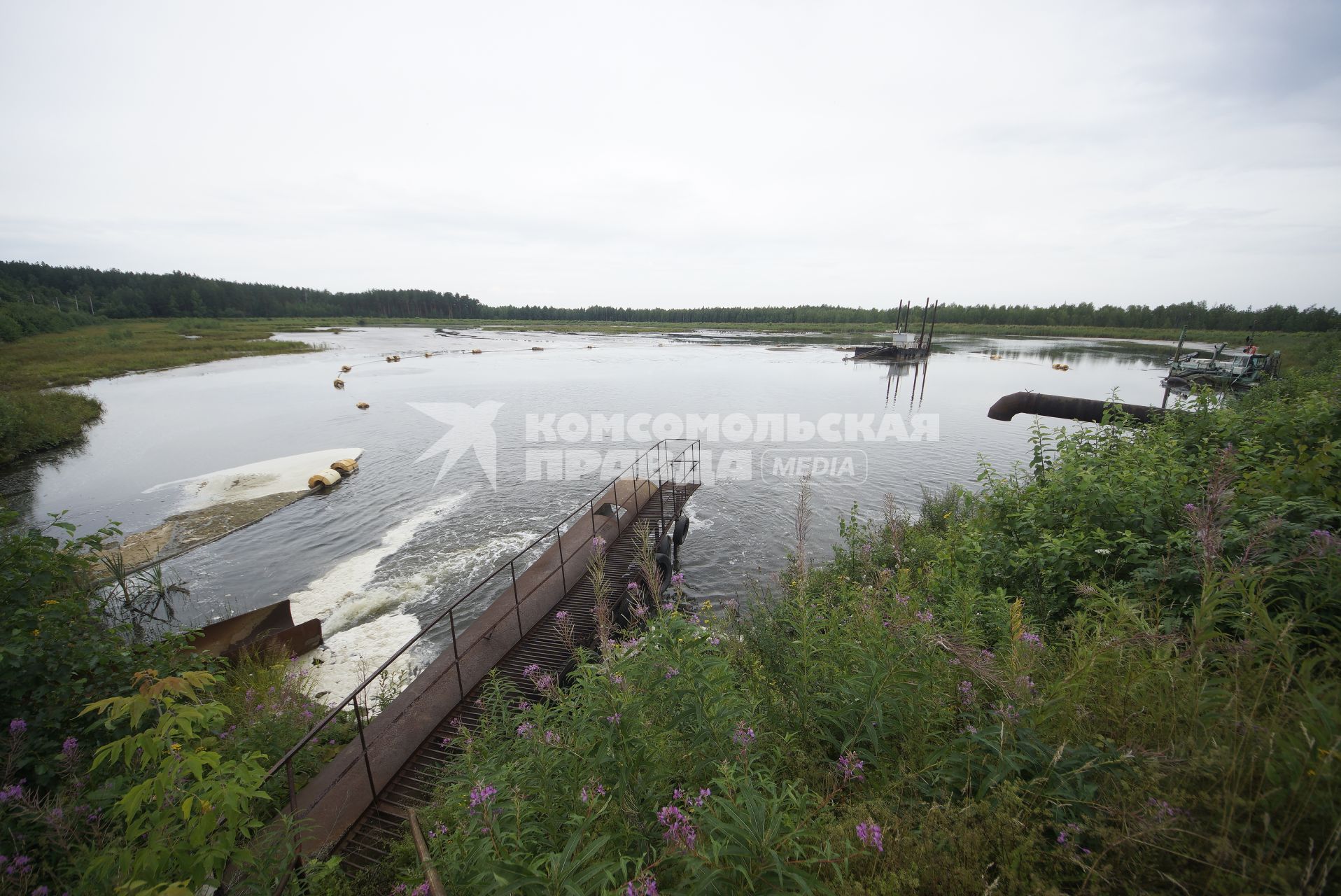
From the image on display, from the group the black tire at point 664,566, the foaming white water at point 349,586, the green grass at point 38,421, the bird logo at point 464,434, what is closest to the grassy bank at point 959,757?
the black tire at point 664,566

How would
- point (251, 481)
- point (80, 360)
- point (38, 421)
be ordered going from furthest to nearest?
point (80, 360), point (38, 421), point (251, 481)

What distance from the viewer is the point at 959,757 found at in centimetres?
256

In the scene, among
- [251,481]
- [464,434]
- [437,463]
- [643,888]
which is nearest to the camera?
[643,888]

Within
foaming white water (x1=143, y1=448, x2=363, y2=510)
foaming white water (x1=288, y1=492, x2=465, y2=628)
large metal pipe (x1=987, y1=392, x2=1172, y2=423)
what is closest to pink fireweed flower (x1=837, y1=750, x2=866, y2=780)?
foaming white water (x1=288, y1=492, x2=465, y2=628)

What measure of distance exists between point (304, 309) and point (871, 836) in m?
210

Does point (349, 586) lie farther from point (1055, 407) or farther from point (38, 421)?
point (38, 421)

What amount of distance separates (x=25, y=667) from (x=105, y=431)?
34640mm

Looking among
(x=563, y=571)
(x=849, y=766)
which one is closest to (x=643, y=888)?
(x=849, y=766)

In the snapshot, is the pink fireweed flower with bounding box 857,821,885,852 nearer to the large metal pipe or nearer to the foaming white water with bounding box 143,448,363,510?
the large metal pipe

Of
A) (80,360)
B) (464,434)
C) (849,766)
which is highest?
(849,766)

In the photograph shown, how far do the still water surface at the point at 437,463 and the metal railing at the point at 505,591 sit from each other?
1.10m

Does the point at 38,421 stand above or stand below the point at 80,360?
below

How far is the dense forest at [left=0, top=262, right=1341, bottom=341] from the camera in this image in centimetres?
8508

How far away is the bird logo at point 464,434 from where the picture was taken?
23.2 metres
